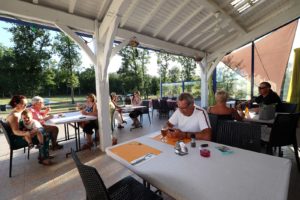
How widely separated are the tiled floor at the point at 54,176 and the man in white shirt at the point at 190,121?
3.96 ft

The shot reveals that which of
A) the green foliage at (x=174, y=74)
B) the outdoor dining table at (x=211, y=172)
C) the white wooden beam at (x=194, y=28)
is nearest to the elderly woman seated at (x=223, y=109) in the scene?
the outdoor dining table at (x=211, y=172)

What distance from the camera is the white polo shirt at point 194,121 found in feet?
5.78

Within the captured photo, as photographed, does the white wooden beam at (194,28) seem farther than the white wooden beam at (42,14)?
Yes

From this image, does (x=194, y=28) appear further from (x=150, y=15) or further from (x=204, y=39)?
(x=150, y=15)

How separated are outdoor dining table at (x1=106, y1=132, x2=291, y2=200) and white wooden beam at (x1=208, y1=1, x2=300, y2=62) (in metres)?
5.06

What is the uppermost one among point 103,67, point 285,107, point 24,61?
point 24,61

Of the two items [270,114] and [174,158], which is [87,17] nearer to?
[174,158]

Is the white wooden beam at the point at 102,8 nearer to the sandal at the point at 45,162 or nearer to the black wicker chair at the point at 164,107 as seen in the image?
the sandal at the point at 45,162

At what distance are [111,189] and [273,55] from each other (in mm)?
7690

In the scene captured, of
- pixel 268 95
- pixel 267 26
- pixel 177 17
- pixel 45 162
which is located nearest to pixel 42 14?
pixel 45 162

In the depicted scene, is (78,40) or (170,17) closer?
(78,40)

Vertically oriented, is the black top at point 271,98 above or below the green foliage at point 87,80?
below

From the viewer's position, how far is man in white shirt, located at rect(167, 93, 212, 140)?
1.74 metres

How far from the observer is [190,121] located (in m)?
1.87
